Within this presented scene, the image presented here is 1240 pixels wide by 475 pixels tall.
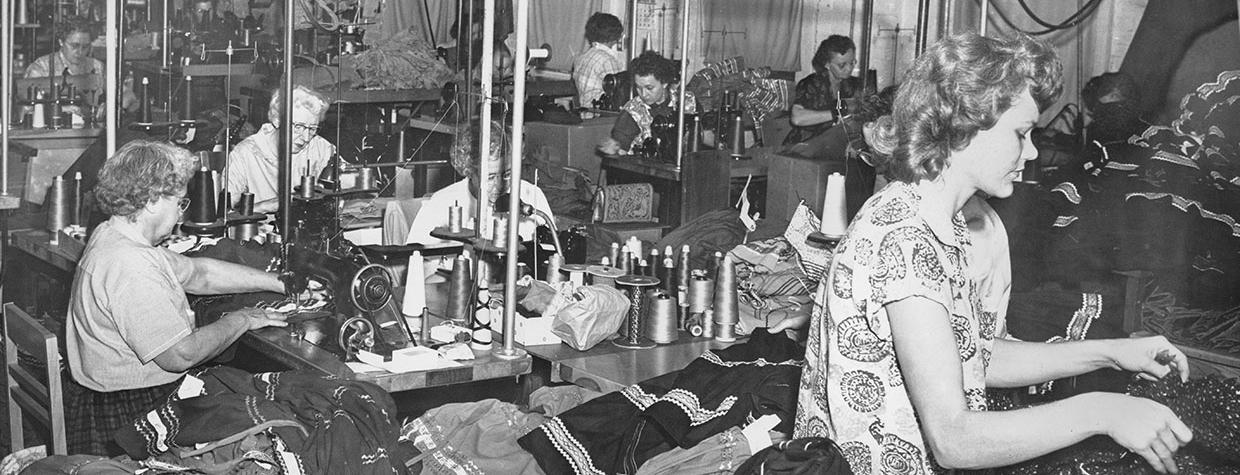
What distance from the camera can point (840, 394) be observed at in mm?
1942

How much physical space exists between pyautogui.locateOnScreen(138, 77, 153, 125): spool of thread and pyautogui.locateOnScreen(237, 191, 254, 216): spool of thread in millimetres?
858

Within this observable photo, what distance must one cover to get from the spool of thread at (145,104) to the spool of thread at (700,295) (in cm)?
265

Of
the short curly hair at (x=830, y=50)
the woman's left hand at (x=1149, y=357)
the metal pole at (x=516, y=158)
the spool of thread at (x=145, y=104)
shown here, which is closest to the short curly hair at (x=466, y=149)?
the metal pole at (x=516, y=158)

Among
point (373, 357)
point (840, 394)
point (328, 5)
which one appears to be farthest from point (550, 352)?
point (328, 5)

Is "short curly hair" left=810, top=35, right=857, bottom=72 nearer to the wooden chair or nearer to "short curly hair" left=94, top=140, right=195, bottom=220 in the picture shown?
"short curly hair" left=94, top=140, right=195, bottom=220

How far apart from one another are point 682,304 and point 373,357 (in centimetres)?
105

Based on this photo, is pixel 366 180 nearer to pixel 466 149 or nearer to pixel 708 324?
pixel 466 149

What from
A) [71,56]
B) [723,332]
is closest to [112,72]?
[71,56]

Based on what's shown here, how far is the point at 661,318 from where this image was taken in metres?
3.68

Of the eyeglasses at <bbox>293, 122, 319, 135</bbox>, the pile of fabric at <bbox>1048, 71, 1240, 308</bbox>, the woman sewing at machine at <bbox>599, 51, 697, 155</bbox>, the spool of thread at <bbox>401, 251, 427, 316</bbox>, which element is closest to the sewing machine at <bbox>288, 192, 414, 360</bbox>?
the spool of thread at <bbox>401, 251, 427, 316</bbox>

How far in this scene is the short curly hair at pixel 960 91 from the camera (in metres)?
1.84

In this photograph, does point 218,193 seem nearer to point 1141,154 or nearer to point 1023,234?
point 1023,234

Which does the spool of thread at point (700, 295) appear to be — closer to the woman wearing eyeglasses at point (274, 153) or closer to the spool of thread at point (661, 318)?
the spool of thread at point (661, 318)

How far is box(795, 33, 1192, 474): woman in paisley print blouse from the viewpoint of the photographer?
1.73 metres
